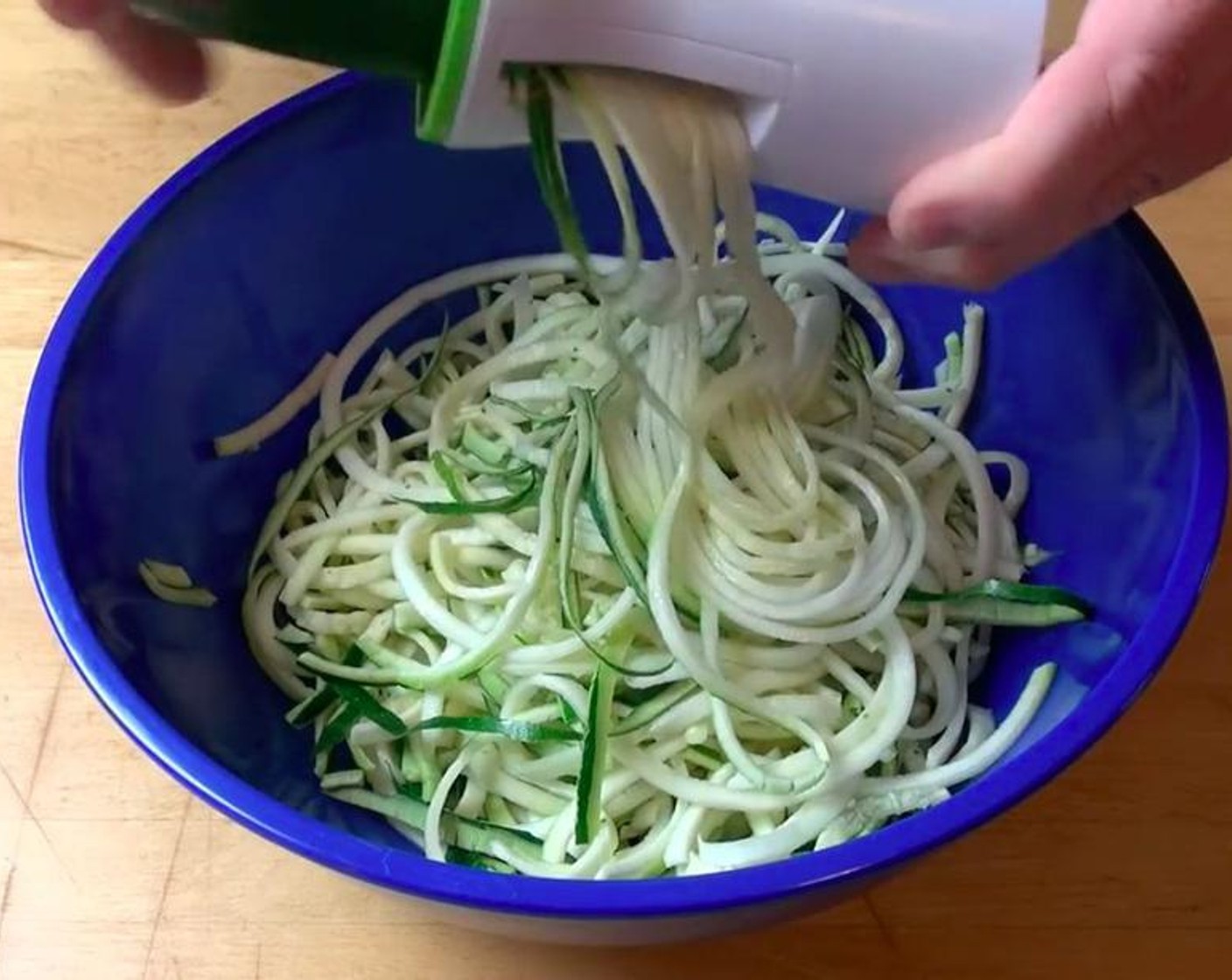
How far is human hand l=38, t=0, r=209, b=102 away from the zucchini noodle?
0.73 ft

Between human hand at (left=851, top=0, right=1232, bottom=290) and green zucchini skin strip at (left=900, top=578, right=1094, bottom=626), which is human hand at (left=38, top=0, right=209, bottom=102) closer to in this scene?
human hand at (left=851, top=0, right=1232, bottom=290)

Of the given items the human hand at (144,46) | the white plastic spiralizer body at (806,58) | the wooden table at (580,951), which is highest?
the white plastic spiralizer body at (806,58)

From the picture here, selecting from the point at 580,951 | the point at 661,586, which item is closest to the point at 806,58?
the point at 661,586

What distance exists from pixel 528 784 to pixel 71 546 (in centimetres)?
27

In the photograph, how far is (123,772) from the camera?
854 millimetres

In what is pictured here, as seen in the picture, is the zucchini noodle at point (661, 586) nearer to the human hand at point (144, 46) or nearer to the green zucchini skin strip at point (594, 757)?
the green zucchini skin strip at point (594, 757)

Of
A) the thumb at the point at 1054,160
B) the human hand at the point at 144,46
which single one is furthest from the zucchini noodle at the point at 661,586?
the human hand at the point at 144,46

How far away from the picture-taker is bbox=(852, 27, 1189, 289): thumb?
626 millimetres

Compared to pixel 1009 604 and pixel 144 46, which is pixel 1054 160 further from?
pixel 144 46

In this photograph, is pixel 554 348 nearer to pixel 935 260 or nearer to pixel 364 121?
pixel 364 121

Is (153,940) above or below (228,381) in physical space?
below

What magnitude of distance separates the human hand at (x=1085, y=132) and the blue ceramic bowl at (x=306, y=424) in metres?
0.13

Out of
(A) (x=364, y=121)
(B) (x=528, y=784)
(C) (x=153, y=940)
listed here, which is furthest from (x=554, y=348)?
(C) (x=153, y=940)

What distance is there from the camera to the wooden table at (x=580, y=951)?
0.78 metres
